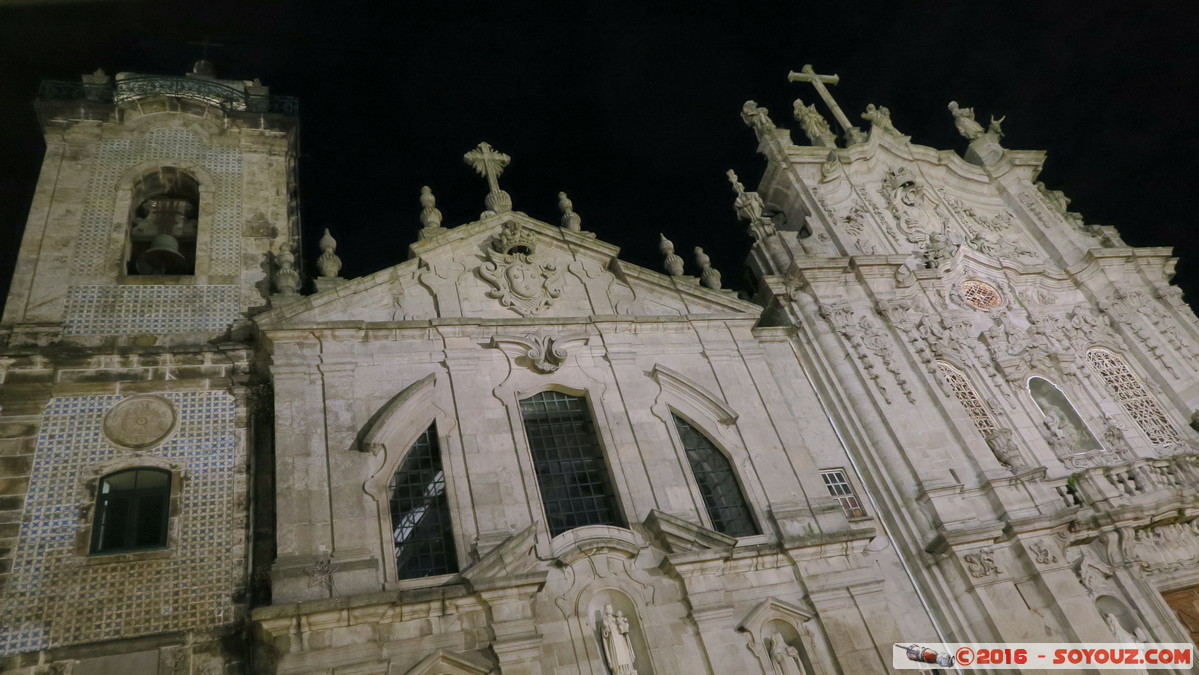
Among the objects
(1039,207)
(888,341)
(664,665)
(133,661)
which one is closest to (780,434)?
(888,341)

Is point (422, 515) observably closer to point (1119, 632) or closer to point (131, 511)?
point (131, 511)

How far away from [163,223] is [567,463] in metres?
10.2

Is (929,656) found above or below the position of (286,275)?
below

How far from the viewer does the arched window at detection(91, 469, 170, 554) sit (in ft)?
36.8

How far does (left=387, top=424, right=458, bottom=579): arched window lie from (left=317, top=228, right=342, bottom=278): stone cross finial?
4.10 m

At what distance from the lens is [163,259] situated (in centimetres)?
1524

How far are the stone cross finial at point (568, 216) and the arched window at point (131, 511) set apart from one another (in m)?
9.31

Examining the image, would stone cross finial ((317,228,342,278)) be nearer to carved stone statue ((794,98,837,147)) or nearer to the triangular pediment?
the triangular pediment

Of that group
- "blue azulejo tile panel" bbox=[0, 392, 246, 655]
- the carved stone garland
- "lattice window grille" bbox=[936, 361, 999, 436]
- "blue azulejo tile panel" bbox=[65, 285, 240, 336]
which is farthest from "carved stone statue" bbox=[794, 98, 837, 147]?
"blue azulejo tile panel" bbox=[0, 392, 246, 655]

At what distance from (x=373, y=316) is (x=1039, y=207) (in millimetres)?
18616

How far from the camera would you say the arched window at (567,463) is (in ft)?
Answer: 42.6

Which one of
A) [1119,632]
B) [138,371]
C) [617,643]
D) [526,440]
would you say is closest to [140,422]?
[138,371]

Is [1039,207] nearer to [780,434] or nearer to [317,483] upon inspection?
[780,434]

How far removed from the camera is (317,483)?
11.7 metres
